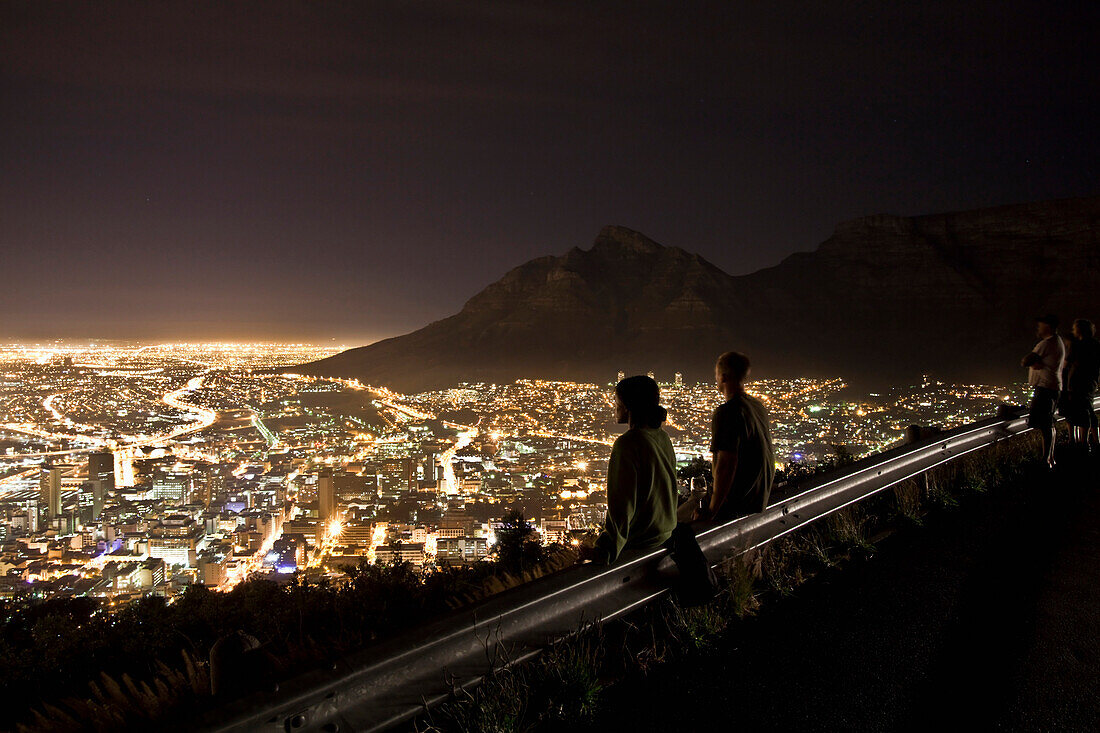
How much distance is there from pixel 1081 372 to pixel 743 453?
7689 millimetres

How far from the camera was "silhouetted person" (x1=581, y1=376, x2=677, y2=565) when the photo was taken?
3.32 m

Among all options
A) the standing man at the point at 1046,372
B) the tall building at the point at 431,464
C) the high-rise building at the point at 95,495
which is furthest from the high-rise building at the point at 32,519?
the standing man at the point at 1046,372

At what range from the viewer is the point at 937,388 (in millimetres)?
47469

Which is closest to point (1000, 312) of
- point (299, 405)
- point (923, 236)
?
point (923, 236)

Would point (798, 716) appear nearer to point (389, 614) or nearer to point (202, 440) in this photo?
point (389, 614)

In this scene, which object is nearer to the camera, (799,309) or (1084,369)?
(1084,369)

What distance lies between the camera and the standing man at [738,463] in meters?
4.24

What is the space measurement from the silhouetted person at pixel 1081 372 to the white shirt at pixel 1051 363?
0.56m

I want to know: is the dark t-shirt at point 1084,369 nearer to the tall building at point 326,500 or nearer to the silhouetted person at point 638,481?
the silhouetted person at point 638,481

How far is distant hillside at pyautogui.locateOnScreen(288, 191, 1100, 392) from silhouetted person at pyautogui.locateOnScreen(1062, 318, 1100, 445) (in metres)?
45.3

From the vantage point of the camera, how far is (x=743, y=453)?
4.27m

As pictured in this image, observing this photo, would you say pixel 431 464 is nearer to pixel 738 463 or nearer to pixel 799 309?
pixel 738 463

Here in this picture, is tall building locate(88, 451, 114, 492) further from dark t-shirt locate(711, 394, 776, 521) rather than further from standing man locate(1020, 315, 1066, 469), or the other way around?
standing man locate(1020, 315, 1066, 469)

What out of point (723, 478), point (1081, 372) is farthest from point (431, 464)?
point (723, 478)
